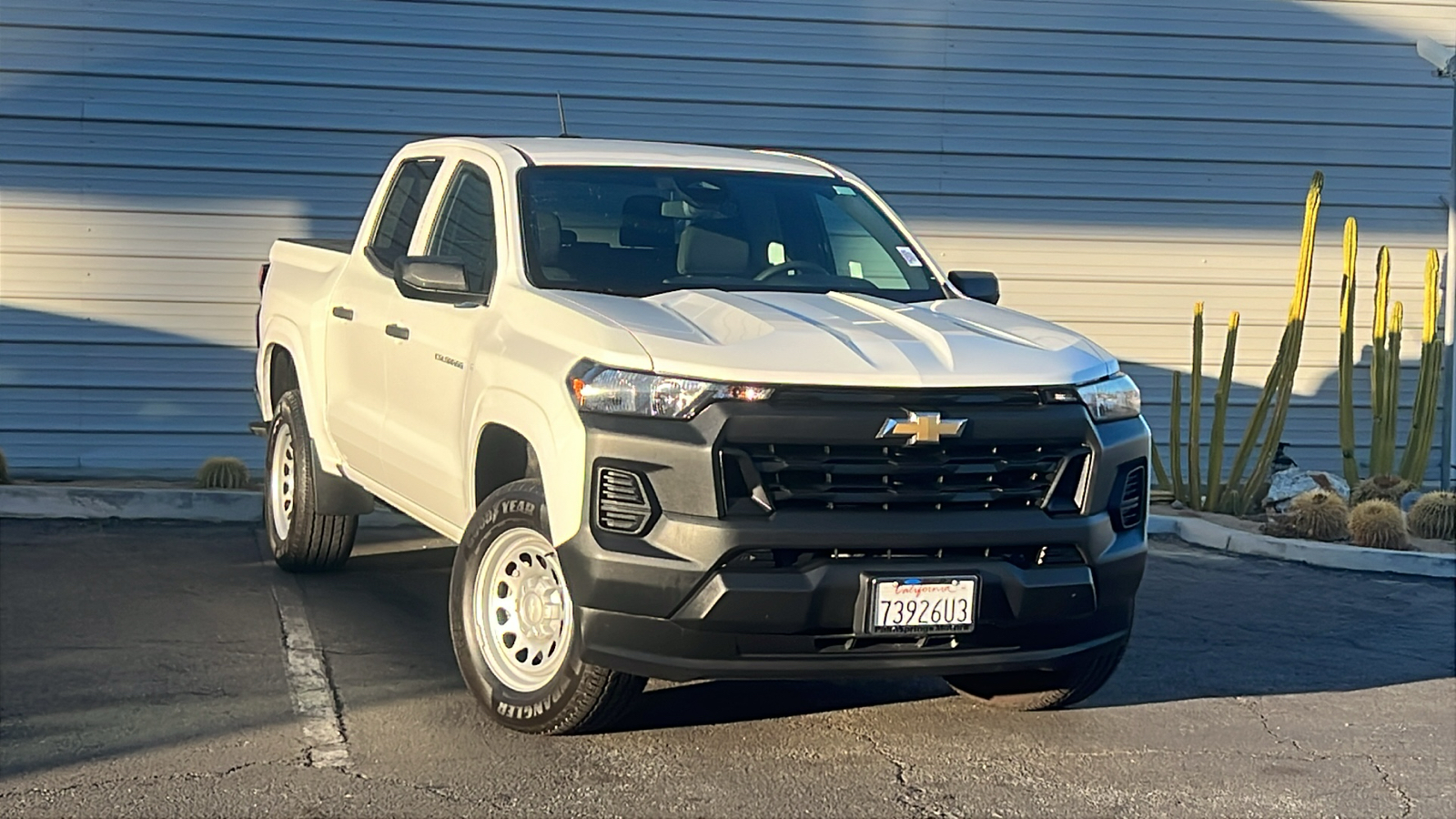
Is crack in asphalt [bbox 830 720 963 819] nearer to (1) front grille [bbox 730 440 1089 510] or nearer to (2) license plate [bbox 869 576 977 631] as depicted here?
(2) license plate [bbox 869 576 977 631]

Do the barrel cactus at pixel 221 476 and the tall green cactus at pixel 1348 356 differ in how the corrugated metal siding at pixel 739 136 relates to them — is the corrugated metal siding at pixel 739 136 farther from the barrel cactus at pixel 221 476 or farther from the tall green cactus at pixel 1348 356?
the tall green cactus at pixel 1348 356

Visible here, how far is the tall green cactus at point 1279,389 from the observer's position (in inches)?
409

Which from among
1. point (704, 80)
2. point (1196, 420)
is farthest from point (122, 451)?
point (1196, 420)

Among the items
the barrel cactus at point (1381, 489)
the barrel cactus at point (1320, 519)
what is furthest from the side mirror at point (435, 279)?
the barrel cactus at point (1381, 489)

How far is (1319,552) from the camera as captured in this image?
9.32 m

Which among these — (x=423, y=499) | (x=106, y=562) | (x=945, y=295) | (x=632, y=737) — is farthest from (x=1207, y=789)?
(x=106, y=562)

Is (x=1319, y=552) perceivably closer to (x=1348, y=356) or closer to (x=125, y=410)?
(x=1348, y=356)

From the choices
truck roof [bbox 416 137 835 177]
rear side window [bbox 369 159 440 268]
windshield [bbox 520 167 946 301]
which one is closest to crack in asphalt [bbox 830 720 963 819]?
windshield [bbox 520 167 946 301]

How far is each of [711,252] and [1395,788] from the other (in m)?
2.82

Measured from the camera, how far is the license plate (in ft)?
15.9

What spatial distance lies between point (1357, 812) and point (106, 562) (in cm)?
555

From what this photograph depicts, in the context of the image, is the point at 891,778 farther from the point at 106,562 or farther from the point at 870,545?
the point at 106,562

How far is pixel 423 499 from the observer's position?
6.23m

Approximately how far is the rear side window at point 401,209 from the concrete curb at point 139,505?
247cm
